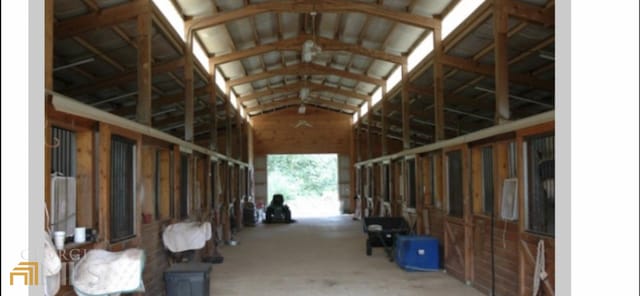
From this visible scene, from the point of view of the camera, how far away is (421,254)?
7.64 meters

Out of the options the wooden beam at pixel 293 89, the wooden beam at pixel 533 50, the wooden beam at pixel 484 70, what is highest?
the wooden beam at pixel 293 89

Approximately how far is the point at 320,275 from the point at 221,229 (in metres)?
4.33

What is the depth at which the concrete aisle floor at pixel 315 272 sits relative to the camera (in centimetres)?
641

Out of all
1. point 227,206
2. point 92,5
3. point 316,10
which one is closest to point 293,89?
point 227,206

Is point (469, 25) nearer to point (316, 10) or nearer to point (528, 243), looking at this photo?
point (316, 10)

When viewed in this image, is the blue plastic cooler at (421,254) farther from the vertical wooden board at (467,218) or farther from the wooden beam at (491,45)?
the wooden beam at (491,45)

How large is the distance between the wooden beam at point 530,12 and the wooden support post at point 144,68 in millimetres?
4128

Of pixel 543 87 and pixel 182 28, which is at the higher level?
pixel 182 28

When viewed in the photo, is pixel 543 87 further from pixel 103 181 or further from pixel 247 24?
pixel 103 181

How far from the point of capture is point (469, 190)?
6.60 m

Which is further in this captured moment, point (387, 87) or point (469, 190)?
point (387, 87)

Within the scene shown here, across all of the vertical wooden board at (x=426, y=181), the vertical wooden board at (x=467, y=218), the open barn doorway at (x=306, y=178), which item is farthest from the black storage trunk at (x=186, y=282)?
the open barn doorway at (x=306, y=178)

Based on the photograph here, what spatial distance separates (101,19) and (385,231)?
5.96m

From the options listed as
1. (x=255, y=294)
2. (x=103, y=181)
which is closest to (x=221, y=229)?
(x=255, y=294)
